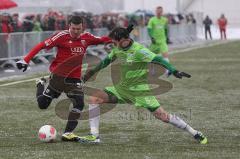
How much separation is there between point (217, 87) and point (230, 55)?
15230 mm

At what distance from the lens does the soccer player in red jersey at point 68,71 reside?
10.8 metres

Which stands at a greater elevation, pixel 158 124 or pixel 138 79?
pixel 138 79

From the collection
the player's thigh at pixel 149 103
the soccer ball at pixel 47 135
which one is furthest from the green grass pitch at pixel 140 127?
the player's thigh at pixel 149 103

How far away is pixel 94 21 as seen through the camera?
34.8 meters

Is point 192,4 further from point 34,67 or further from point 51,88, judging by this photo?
point 51,88

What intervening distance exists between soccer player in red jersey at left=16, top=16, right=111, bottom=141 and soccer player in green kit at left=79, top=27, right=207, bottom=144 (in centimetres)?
36

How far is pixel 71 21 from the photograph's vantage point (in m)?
10.6

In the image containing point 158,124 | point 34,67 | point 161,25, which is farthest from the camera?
point 34,67

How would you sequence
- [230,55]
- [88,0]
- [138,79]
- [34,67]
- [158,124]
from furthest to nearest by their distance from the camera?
[88,0] < [230,55] < [34,67] < [158,124] < [138,79]

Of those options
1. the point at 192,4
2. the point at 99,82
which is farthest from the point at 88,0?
the point at 99,82

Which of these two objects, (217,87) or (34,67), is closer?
(217,87)

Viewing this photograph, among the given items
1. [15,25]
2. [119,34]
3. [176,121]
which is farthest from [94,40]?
[15,25]

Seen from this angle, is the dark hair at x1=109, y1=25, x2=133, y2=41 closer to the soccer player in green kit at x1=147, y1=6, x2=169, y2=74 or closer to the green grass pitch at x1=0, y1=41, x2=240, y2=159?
the green grass pitch at x1=0, y1=41, x2=240, y2=159

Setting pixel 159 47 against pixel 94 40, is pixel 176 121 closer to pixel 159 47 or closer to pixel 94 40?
pixel 94 40
